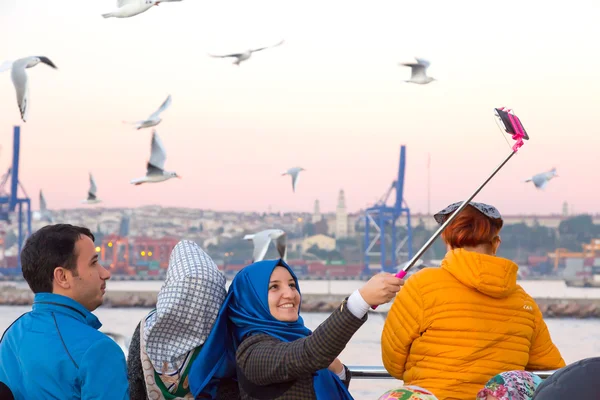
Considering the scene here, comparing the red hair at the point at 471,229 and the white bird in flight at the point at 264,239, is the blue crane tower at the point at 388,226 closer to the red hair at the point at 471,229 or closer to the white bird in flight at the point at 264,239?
the white bird in flight at the point at 264,239

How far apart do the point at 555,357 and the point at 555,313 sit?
3910 cm

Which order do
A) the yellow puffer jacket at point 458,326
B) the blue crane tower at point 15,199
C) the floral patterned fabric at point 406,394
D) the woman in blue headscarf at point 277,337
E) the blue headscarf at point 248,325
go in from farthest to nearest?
the blue crane tower at point 15,199
the yellow puffer jacket at point 458,326
the blue headscarf at point 248,325
the woman in blue headscarf at point 277,337
the floral patterned fabric at point 406,394

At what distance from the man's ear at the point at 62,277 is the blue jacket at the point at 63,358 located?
0.06 ft

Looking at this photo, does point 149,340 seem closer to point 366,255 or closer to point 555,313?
point 555,313

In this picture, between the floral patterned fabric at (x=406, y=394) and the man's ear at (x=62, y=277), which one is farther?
the man's ear at (x=62, y=277)

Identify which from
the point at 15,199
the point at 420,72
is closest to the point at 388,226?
the point at 15,199

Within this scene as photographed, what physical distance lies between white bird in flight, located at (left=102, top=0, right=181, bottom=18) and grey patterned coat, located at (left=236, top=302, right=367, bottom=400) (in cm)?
643

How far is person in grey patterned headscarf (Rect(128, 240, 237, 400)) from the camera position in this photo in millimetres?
1671

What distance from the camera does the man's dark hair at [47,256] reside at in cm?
144

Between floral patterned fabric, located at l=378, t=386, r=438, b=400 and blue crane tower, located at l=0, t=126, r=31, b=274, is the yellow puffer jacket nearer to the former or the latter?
floral patterned fabric, located at l=378, t=386, r=438, b=400

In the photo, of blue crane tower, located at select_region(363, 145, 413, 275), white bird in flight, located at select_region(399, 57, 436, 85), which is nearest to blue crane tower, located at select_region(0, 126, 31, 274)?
blue crane tower, located at select_region(363, 145, 413, 275)

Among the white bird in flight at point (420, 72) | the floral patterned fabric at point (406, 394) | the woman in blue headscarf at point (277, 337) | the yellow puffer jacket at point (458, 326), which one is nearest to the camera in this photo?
the floral patterned fabric at point (406, 394)

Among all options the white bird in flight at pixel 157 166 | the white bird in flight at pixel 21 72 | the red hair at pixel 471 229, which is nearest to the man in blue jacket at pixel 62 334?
the red hair at pixel 471 229

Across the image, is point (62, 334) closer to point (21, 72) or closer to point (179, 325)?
point (179, 325)
